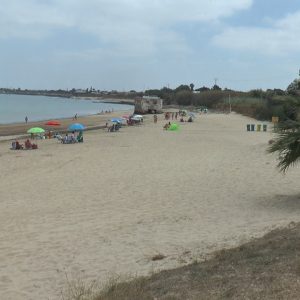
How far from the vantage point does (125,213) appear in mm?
10086

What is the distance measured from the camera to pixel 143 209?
10.5 m

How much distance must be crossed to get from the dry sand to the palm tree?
37.5 inches

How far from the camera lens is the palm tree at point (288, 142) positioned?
33.6 ft

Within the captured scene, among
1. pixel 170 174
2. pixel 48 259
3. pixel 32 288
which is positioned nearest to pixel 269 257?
pixel 32 288

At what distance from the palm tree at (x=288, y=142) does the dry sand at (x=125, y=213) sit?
95cm

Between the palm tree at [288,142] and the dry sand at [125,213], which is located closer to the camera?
the dry sand at [125,213]

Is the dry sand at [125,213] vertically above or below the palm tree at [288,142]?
below

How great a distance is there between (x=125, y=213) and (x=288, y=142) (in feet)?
11.8

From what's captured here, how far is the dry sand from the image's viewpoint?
22.4 feet

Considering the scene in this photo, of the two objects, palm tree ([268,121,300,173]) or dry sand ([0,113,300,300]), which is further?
palm tree ([268,121,300,173])

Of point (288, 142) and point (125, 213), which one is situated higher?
point (288, 142)

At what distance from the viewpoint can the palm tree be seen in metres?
10.2

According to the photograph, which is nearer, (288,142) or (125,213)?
(125,213)

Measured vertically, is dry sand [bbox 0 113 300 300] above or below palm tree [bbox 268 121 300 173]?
below
